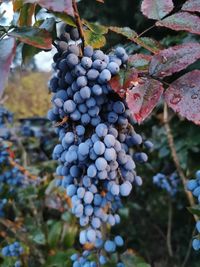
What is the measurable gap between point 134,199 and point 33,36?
146 cm

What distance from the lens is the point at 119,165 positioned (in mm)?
730

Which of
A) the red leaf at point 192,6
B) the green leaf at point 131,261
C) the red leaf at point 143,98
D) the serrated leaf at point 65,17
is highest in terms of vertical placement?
the red leaf at point 192,6

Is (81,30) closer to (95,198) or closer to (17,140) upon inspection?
(95,198)

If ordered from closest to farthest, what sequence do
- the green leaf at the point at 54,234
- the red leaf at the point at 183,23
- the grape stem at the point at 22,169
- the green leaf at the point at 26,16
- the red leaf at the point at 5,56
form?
the red leaf at the point at 5,56
the red leaf at the point at 183,23
the green leaf at the point at 26,16
the green leaf at the point at 54,234
the grape stem at the point at 22,169

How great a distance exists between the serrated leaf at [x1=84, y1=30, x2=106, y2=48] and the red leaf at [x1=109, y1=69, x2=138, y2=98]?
9 cm

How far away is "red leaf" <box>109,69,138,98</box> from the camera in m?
0.57

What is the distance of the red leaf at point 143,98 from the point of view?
1.78 feet

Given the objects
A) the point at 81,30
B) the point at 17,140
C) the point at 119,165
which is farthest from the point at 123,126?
the point at 17,140

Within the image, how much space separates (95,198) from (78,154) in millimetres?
117

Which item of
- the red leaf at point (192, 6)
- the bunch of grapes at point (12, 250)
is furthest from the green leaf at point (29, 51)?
the bunch of grapes at point (12, 250)

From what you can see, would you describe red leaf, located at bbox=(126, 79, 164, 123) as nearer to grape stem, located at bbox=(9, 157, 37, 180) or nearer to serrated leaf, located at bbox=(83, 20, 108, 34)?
serrated leaf, located at bbox=(83, 20, 108, 34)

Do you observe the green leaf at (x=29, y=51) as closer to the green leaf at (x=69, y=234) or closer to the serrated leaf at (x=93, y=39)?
the serrated leaf at (x=93, y=39)

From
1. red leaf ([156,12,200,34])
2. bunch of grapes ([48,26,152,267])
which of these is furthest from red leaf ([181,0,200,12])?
bunch of grapes ([48,26,152,267])

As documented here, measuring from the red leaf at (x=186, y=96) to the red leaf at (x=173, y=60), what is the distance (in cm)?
2
